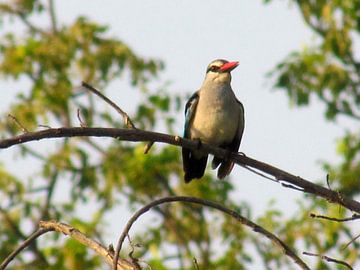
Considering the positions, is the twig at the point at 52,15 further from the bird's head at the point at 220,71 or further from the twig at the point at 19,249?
the twig at the point at 19,249

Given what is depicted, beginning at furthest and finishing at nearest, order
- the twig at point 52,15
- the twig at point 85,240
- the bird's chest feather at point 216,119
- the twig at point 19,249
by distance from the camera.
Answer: the twig at point 52,15, the bird's chest feather at point 216,119, the twig at point 85,240, the twig at point 19,249

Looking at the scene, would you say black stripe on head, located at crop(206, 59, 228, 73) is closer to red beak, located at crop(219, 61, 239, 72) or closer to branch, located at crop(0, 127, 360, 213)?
red beak, located at crop(219, 61, 239, 72)

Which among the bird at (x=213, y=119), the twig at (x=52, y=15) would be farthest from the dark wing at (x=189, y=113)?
the twig at (x=52, y=15)

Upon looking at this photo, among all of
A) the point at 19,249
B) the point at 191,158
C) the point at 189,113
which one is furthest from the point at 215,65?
the point at 19,249

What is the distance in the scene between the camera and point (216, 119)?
7.58 meters

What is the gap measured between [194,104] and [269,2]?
19.7 ft

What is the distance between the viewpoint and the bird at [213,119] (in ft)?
24.9

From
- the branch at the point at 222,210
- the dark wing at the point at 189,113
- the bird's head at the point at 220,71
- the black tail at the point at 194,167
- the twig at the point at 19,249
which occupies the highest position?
the bird's head at the point at 220,71

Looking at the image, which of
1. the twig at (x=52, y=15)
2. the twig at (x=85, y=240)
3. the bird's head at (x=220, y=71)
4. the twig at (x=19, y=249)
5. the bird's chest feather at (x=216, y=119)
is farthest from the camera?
the twig at (x=52, y=15)

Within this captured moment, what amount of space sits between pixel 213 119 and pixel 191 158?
1.56 ft

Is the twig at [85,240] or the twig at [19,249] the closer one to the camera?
the twig at [19,249]

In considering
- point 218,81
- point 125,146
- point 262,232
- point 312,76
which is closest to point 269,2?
point 312,76

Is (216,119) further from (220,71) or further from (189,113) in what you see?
(220,71)

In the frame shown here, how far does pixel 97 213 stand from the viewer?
14781 mm
